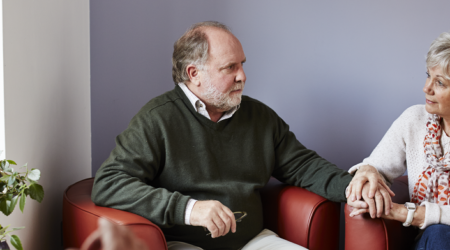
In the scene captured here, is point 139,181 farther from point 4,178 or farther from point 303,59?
point 303,59

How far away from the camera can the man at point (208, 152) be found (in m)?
1.53

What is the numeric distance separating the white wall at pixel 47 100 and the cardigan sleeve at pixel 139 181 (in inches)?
11.4

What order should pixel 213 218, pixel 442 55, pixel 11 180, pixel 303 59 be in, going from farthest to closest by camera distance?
pixel 303 59, pixel 442 55, pixel 213 218, pixel 11 180

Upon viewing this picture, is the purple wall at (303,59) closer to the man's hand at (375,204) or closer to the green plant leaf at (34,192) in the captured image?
the man's hand at (375,204)

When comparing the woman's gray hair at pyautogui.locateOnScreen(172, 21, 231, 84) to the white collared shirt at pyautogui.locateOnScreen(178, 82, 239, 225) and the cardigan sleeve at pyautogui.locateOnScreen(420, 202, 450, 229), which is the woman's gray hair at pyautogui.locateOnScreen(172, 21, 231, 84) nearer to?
the white collared shirt at pyautogui.locateOnScreen(178, 82, 239, 225)

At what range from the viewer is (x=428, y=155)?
1686 mm

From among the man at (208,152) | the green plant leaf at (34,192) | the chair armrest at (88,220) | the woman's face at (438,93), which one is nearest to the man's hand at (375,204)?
the man at (208,152)

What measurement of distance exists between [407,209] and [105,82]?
5.17 ft

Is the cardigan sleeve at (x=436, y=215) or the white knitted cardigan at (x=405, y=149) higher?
the white knitted cardigan at (x=405, y=149)

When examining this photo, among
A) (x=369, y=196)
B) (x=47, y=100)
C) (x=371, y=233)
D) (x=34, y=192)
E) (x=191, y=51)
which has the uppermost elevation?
(x=191, y=51)

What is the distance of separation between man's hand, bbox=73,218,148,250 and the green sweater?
98 centimetres

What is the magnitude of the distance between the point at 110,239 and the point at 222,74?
131 cm

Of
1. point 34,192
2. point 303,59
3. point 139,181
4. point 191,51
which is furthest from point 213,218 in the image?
point 303,59

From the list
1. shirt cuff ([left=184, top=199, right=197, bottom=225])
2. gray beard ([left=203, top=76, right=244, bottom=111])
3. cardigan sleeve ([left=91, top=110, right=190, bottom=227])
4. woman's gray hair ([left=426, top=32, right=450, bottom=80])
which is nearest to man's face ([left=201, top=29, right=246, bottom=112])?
gray beard ([left=203, top=76, right=244, bottom=111])
